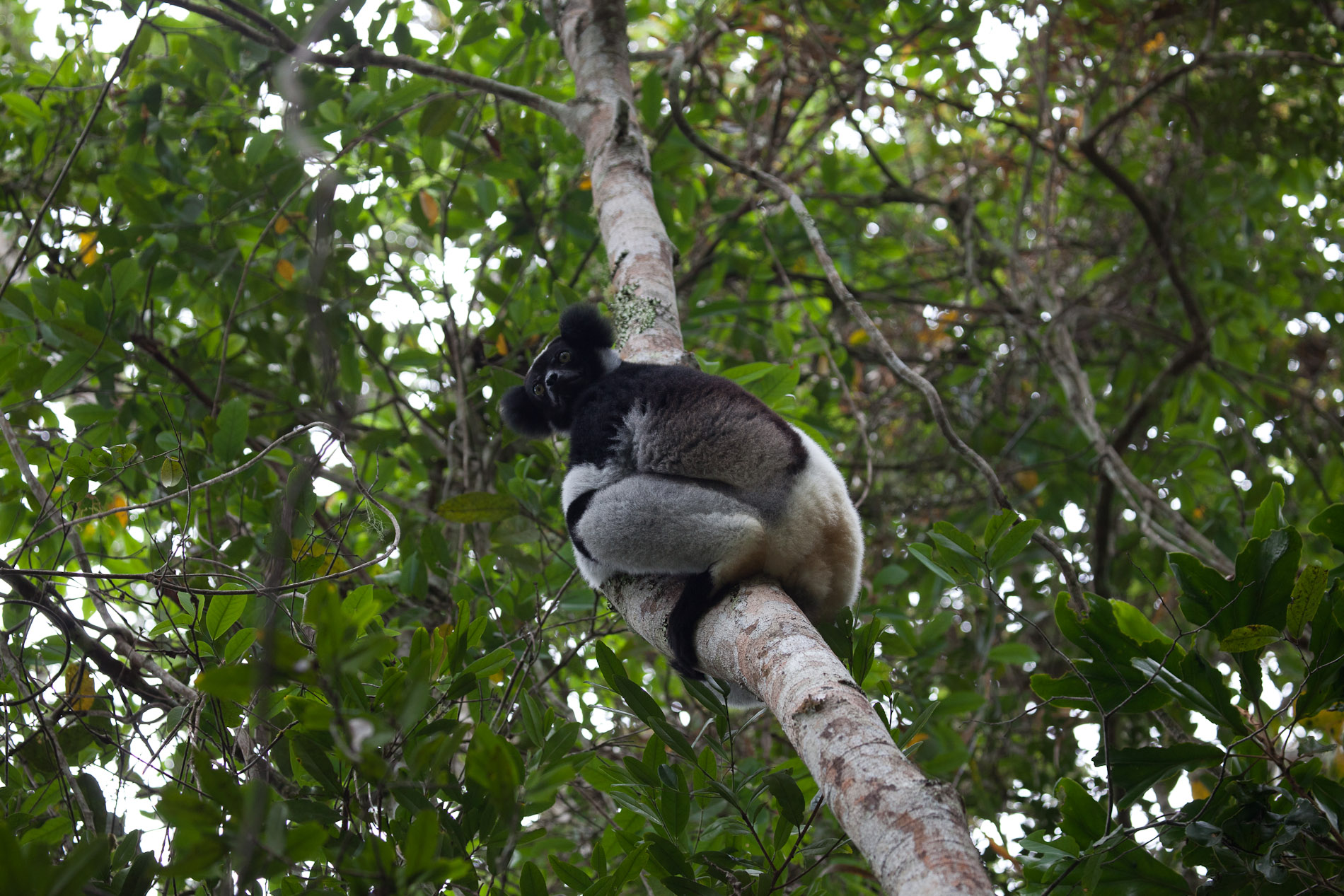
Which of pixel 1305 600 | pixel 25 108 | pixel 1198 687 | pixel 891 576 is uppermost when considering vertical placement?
pixel 25 108

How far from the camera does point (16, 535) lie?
3.25 metres

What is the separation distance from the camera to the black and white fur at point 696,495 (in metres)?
2.62

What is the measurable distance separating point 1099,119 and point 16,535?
6.57m

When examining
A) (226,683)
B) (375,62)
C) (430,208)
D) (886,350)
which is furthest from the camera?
(430,208)

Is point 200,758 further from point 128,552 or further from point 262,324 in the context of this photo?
point 262,324

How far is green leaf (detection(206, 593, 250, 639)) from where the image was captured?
8.16ft

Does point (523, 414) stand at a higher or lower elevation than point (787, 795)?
higher

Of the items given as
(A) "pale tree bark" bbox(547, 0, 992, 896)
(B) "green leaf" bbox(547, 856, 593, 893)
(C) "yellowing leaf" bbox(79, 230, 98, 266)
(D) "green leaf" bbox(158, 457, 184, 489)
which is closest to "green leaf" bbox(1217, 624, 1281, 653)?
(A) "pale tree bark" bbox(547, 0, 992, 896)

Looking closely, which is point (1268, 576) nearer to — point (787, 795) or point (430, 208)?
point (787, 795)

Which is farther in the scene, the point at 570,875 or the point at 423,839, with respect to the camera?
the point at 570,875

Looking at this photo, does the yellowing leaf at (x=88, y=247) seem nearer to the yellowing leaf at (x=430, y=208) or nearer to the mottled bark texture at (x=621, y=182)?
the yellowing leaf at (x=430, y=208)

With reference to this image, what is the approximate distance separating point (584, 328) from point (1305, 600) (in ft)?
7.79

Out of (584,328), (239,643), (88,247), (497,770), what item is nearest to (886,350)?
(584,328)

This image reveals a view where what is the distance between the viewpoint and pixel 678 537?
8.77 feet
